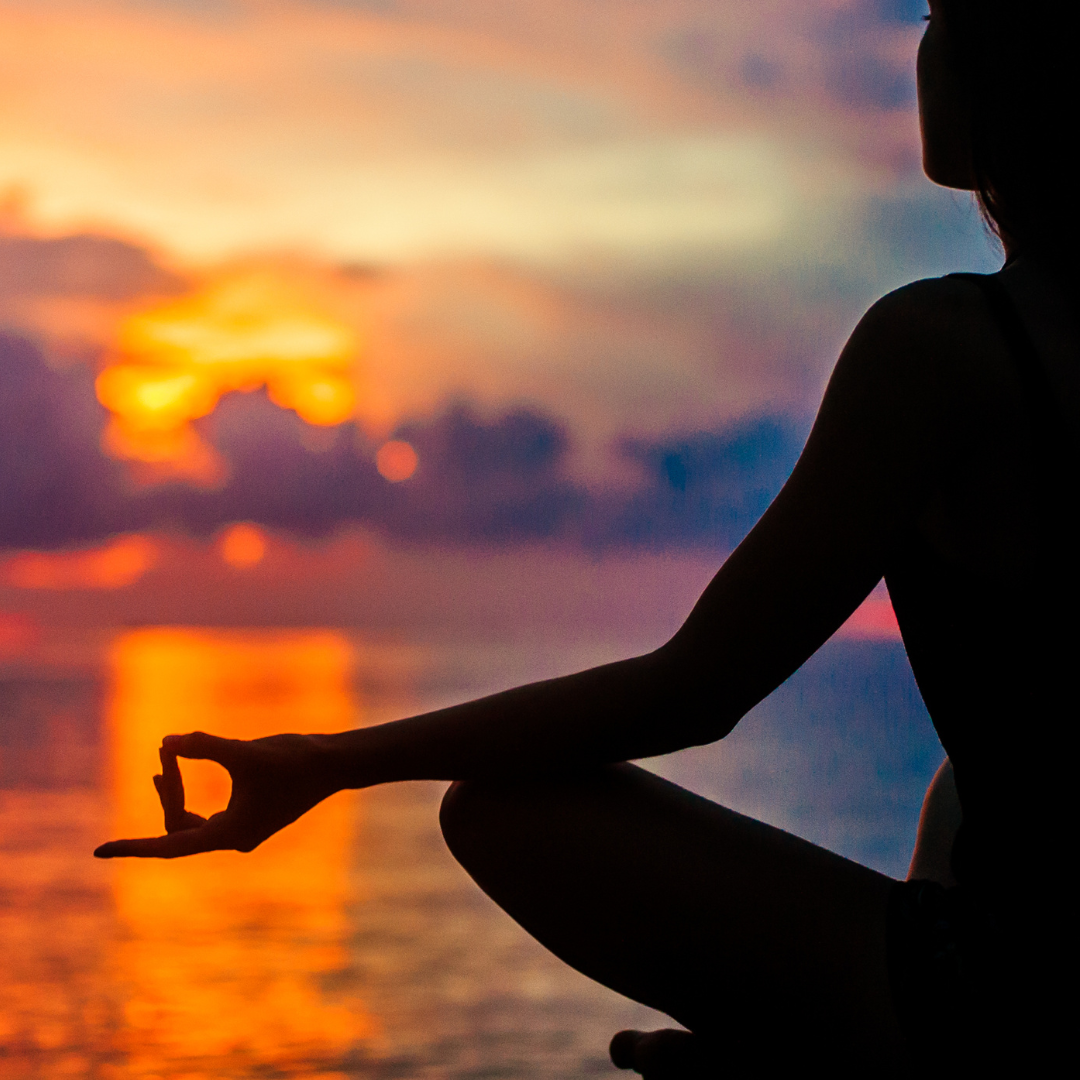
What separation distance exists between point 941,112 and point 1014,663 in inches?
18.7

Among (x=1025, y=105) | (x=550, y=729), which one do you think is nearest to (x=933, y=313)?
(x=1025, y=105)

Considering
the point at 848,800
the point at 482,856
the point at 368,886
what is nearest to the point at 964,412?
the point at 482,856

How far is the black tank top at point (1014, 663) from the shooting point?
Result: 1.03 metres

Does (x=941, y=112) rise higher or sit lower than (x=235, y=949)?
higher

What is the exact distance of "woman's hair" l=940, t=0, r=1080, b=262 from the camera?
1.11 m

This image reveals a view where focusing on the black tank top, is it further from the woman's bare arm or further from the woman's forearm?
the woman's forearm

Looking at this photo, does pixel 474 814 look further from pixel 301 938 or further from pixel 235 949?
pixel 301 938

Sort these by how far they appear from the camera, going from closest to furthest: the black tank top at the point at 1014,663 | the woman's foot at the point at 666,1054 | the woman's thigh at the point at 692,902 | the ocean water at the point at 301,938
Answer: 1. the black tank top at the point at 1014,663
2. the woman's thigh at the point at 692,902
3. the woman's foot at the point at 666,1054
4. the ocean water at the point at 301,938

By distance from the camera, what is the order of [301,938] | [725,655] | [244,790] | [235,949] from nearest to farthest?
[725,655]
[244,790]
[235,949]
[301,938]

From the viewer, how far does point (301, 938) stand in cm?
995

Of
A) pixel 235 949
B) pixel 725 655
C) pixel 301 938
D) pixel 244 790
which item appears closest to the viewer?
pixel 725 655

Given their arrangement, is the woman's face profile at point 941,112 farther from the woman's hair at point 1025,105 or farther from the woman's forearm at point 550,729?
the woman's forearm at point 550,729

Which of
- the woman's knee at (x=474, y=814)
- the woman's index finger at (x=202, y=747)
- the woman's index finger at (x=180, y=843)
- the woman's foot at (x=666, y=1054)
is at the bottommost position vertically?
the woman's foot at (x=666, y=1054)

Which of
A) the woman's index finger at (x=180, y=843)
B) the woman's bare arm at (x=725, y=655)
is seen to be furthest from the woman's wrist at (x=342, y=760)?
the woman's index finger at (x=180, y=843)
